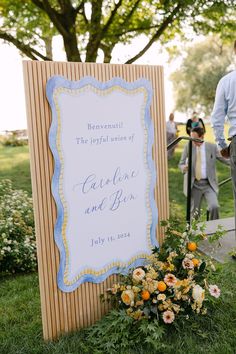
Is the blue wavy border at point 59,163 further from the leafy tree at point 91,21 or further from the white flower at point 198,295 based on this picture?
the leafy tree at point 91,21

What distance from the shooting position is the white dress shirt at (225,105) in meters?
3.82

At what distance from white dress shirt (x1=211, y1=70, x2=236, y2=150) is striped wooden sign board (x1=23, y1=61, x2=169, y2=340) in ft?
2.23

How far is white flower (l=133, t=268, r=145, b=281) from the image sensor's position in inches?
127

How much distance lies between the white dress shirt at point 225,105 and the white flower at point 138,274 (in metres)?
1.38

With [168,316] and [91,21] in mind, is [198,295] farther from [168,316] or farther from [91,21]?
[91,21]

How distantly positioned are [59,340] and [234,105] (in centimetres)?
222

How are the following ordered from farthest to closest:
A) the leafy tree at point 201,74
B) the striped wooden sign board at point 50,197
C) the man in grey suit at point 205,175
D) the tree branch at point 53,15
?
the leafy tree at point 201,74 → the tree branch at point 53,15 → the man in grey suit at point 205,175 → the striped wooden sign board at point 50,197

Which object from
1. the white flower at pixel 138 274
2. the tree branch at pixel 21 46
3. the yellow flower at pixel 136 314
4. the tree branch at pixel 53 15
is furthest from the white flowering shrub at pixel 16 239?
the tree branch at pixel 21 46

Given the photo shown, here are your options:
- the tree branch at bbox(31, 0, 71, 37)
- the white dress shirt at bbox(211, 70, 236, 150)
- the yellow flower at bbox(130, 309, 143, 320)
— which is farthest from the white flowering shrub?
the tree branch at bbox(31, 0, 71, 37)

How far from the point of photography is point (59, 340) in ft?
9.96

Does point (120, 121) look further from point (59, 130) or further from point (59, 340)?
point (59, 340)

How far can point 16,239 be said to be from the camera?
5160 millimetres

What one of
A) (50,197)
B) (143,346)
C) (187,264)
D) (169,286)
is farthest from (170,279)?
(50,197)

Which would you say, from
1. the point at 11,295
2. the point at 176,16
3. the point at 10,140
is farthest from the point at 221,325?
the point at 10,140
